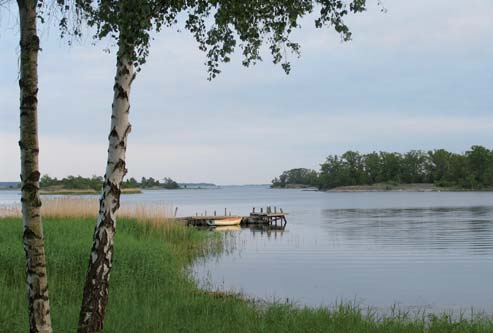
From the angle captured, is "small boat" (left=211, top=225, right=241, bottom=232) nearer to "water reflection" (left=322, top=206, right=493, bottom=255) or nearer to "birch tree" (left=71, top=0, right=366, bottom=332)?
"water reflection" (left=322, top=206, right=493, bottom=255)

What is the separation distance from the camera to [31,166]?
247 inches

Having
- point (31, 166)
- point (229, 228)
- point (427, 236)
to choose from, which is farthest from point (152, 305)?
point (229, 228)

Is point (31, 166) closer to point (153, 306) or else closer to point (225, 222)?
point (153, 306)

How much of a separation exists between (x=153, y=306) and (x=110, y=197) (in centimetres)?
435

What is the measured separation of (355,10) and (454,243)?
100ft

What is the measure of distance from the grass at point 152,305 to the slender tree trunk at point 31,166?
1882 mm

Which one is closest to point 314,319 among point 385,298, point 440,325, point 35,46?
point 440,325

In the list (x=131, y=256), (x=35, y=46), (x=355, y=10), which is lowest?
(x=131, y=256)

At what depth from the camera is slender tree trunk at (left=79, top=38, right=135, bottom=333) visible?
734cm

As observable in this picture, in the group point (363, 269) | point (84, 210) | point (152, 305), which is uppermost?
point (84, 210)

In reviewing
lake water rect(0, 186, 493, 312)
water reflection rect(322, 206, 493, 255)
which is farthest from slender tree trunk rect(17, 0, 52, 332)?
water reflection rect(322, 206, 493, 255)

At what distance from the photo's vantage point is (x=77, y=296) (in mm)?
12375

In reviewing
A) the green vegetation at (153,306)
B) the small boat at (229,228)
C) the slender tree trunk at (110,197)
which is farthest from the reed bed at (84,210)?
the slender tree trunk at (110,197)

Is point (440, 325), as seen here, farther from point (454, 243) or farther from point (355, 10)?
point (454, 243)
